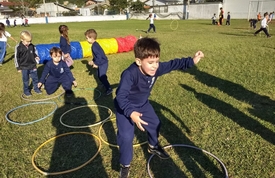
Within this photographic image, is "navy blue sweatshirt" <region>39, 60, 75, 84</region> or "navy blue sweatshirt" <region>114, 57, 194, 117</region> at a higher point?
"navy blue sweatshirt" <region>114, 57, 194, 117</region>

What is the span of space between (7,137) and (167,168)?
10.9 feet

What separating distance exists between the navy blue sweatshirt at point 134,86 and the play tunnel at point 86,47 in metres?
8.07

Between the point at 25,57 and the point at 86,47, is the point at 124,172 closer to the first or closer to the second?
the point at 25,57

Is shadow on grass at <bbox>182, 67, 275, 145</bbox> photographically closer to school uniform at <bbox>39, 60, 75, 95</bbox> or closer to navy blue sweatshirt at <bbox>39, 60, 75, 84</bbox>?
school uniform at <bbox>39, 60, 75, 95</bbox>

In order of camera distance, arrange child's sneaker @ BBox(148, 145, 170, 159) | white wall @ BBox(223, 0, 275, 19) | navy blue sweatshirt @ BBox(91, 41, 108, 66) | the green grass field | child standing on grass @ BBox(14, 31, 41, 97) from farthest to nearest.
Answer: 1. white wall @ BBox(223, 0, 275, 19)
2. navy blue sweatshirt @ BBox(91, 41, 108, 66)
3. child standing on grass @ BBox(14, 31, 41, 97)
4. child's sneaker @ BBox(148, 145, 170, 159)
5. the green grass field

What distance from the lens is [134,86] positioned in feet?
10.5

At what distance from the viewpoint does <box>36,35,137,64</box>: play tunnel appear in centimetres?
1053

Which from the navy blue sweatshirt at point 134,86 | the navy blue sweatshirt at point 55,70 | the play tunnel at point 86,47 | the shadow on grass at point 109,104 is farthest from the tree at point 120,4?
the navy blue sweatshirt at point 134,86

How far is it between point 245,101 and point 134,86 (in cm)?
399

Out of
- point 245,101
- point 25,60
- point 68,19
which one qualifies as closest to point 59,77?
point 25,60

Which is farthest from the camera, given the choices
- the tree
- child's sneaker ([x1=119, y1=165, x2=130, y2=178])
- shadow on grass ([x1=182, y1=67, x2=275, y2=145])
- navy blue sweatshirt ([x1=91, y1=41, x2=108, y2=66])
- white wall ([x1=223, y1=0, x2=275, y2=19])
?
the tree

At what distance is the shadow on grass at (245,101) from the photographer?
15.3ft

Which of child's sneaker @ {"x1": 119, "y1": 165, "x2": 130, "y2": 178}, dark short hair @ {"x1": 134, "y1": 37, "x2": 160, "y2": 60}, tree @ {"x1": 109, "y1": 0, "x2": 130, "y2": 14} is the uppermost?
tree @ {"x1": 109, "y1": 0, "x2": 130, "y2": 14}

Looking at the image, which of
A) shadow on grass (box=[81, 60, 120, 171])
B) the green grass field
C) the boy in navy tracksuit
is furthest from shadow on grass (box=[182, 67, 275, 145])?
shadow on grass (box=[81, 60, 120, 171])
